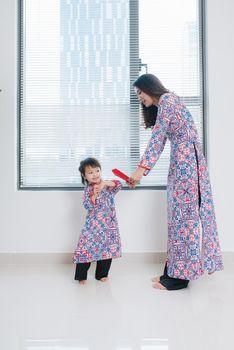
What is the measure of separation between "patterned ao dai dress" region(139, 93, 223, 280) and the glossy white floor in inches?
6.5

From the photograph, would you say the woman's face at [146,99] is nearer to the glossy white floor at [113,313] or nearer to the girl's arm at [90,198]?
the girl's arm at [90,198]

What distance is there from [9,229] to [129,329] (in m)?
1.20

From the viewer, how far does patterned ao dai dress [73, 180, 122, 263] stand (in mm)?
1787

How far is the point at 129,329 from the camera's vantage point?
1226 millimetres

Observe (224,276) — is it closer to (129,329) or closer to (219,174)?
(219,174)

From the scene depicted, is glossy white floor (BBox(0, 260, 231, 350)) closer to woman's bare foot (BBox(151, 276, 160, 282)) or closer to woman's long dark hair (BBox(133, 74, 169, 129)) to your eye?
woman's bare foot (BBox(151, 276, 160, 282))

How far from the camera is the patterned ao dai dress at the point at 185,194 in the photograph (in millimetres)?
1589

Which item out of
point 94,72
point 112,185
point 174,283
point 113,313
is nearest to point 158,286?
point 174,283

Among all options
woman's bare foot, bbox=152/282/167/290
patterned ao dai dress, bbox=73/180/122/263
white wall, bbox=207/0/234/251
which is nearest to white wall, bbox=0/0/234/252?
white wall, bbox=207/0/234/251

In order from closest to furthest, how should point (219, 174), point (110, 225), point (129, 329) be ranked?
point (129, 329) → point (110, 225) → point (219, 174)

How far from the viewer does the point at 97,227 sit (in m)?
1.82

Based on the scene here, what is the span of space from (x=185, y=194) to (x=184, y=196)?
12 millimetres

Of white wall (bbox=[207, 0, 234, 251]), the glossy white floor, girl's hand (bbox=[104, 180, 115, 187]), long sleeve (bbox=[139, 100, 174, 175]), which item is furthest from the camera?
white wall (bbox=[207, 0, 234, 251])

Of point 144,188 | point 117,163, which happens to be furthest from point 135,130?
point 144,188
